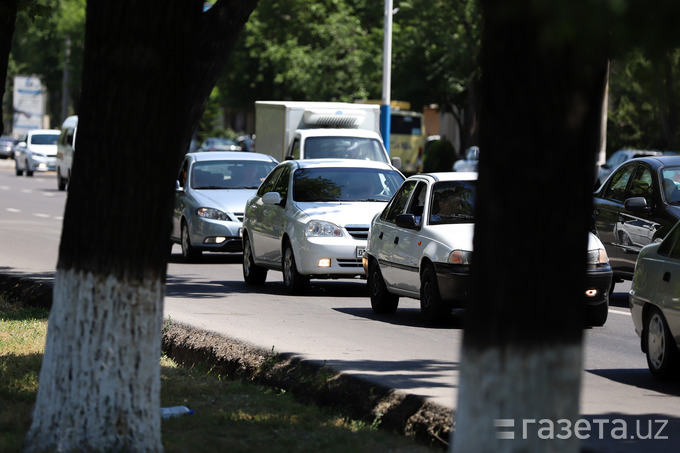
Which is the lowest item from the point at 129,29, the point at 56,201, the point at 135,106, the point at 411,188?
the point at 56,201

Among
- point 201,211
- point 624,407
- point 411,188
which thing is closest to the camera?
point 624,407

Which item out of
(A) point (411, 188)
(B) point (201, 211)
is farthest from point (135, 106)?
(B) point (201, 211)

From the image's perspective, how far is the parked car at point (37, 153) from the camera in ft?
166

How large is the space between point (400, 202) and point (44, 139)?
4124 cm

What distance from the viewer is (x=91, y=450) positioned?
586 centimetres

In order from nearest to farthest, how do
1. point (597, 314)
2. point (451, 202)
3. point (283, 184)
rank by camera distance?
point (597, 314)
point (451, 202)
point (283, 184)

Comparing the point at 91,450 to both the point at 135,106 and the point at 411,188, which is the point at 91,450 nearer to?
the point at 135,106

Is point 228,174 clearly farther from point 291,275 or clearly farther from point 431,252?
point 431,252

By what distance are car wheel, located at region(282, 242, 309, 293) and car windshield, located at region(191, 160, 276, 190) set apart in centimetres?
488

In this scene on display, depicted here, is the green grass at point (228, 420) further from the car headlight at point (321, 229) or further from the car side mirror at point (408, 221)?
the car headlight at point (321, 229)

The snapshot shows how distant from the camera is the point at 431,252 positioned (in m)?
11.8

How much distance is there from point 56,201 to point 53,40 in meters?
47.5

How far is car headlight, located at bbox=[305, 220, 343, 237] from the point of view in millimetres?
14539

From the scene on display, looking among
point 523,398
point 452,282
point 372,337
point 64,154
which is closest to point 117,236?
point 523,398
